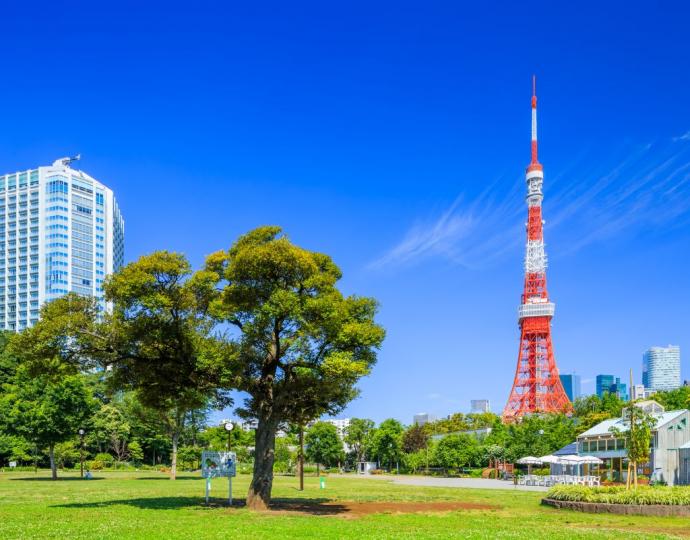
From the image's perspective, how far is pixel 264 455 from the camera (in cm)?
2811

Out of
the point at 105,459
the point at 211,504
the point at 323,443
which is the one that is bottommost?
the point at 323,443

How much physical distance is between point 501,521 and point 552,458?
124 ft

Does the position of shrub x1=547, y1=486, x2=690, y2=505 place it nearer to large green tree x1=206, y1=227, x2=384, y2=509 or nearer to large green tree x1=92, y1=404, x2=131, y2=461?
large green tree x1=206, y1=227, x2=384, y2=509

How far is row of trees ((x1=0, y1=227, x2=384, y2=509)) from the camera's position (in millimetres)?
26359

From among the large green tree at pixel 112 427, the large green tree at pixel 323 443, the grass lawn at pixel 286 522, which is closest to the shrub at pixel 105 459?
the large green tree at pixel 112 427

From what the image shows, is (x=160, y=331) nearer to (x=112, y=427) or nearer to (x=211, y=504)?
(x=211, y=504)

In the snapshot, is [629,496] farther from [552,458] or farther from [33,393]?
[33,393]

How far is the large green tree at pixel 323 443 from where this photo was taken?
331ft

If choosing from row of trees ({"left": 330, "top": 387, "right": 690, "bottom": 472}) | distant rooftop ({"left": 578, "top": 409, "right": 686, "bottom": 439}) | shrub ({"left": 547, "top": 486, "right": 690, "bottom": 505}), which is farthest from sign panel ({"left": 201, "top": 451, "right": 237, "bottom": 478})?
row of trees ({"left": 330, "top": 387, "right": 690, "bottom": 472})

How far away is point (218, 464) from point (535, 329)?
312 ft

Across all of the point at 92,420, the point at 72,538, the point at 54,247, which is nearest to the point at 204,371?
the point at 72,538

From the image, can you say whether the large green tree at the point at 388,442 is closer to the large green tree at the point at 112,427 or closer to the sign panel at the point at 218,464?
the large green tree at the point at 112,427

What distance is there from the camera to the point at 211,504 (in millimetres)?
29922

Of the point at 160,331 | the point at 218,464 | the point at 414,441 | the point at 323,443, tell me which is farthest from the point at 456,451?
the point at 160,331
